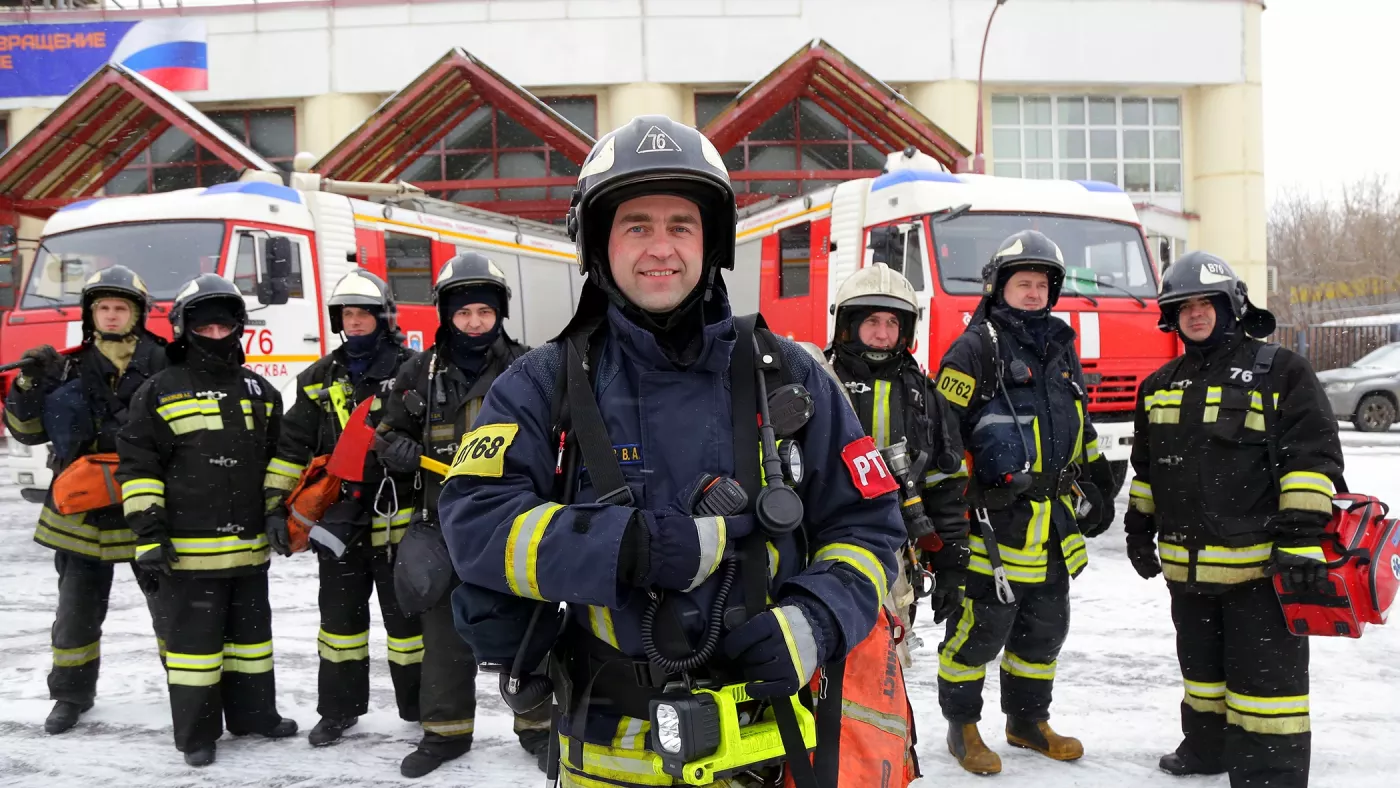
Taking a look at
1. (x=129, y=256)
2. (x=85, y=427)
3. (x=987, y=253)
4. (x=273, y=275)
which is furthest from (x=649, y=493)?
(x=129, y=256)

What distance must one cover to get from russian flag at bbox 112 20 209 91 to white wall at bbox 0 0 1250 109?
0.23 m

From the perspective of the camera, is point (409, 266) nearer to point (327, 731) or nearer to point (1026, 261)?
point (327, 731)

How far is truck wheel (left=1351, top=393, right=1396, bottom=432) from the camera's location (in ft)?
52.6

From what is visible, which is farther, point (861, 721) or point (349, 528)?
point (349, 528)

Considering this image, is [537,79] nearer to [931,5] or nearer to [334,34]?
[334,34]

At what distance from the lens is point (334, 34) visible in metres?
20.2

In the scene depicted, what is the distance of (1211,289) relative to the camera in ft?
12.2

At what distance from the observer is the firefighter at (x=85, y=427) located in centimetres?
465

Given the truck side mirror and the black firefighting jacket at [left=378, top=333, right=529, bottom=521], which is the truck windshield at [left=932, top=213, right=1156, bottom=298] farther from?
the truck side mirror

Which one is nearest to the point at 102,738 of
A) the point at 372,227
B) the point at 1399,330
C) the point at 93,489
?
the point at 93,489

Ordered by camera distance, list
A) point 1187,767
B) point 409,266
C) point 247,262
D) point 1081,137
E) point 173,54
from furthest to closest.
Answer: point 1081,137, point 173,54, point 409,266, point 247,262, point 1187,767

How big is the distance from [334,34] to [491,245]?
1133 centimetres

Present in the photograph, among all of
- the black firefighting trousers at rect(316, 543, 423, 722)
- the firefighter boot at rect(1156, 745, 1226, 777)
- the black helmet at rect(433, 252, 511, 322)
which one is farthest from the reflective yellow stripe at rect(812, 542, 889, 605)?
the black firefighting trousers at rect(316, 543, 423, 722)

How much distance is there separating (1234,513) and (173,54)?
880 inches
